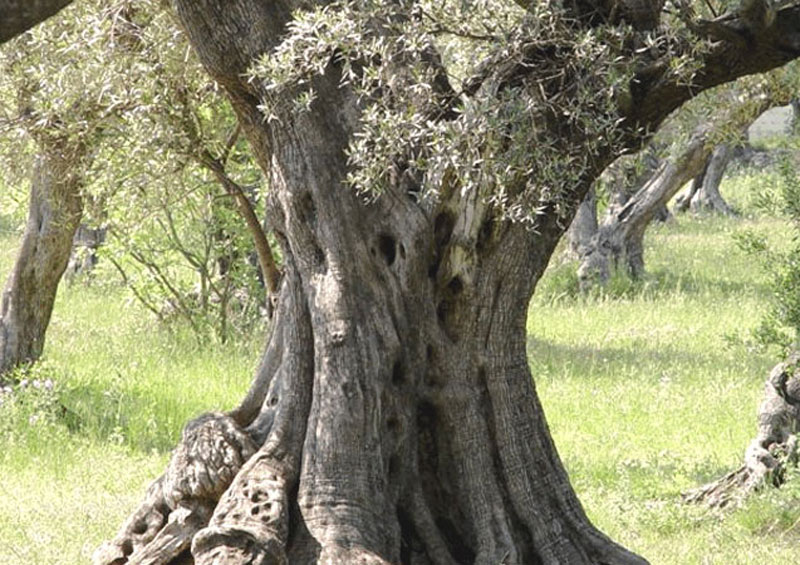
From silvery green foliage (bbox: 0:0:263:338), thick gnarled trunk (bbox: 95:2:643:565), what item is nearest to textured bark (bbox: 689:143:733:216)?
silvery green foliage (bbox: 0:0:263:338)

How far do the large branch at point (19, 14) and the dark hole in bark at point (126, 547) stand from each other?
3985 mm

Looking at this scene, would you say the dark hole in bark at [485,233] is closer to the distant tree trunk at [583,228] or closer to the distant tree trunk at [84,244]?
the distant tree trunk at [583,228]

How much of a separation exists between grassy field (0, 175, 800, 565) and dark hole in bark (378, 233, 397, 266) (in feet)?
10.3

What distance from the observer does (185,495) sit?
8125mm

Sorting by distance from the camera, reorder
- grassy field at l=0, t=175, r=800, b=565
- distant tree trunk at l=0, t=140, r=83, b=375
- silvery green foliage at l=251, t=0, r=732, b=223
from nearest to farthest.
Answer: silvery green foliage at l=251, t=0, r=732, b=223
grassy field at l=0, t=175, r=800, b=565
distant tree trunk at l=0, t=140, r=83, b=375

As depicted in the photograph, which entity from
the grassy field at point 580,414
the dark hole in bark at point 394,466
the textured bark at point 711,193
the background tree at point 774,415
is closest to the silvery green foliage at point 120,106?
the grassy field at point 580,414

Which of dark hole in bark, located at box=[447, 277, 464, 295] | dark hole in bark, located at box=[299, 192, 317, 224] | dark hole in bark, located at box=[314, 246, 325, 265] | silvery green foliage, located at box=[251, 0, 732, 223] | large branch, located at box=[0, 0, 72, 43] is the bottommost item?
dark hole in bark, located at box=[447, 277, 464, 295]

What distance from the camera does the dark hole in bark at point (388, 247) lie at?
791 cm

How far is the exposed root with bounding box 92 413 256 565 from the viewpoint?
26.3ft

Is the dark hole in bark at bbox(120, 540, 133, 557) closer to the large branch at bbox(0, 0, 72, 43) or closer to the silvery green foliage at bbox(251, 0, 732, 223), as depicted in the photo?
the silvery green foliage at bbox(251, 0, 732, 223)

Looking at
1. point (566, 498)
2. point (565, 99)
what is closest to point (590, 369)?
point (566, 498)

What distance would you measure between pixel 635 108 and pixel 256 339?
1096cm

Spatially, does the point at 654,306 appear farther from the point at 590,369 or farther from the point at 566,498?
the point at 566,498

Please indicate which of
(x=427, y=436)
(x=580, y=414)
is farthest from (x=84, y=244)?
(x=427, y=436)
